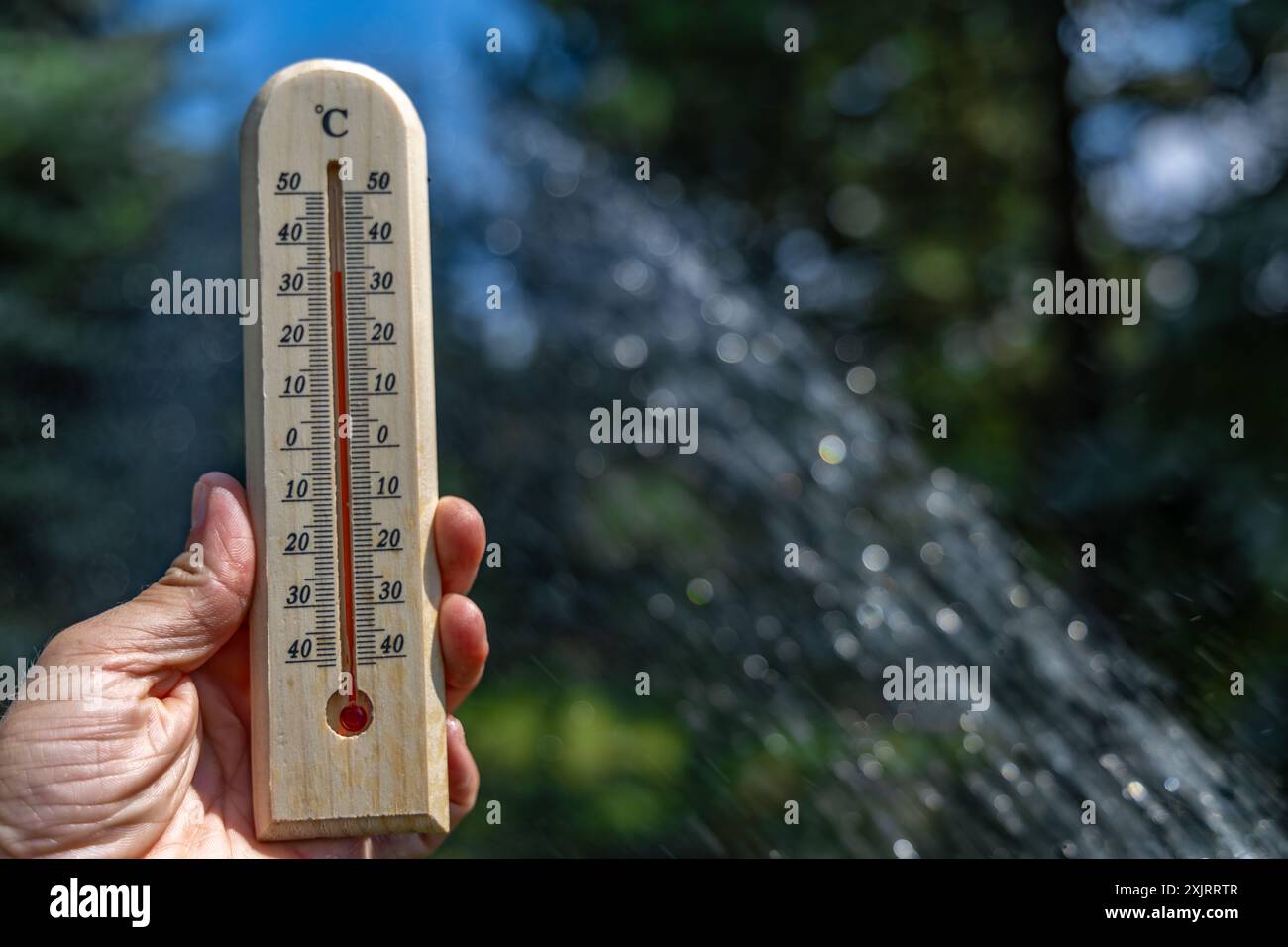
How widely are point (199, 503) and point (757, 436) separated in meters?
2.28

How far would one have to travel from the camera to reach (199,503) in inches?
50.9

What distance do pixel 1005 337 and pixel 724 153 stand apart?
51.2 inches

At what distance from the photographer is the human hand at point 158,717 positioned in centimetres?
126

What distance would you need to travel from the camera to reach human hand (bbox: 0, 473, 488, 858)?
4.13 ft

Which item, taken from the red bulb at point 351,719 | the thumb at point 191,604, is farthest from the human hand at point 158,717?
the red bulb at point 351,719

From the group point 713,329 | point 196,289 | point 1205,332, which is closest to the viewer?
point 196,289

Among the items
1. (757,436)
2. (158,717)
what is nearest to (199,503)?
(158,717)

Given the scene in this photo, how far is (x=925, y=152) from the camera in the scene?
429cm

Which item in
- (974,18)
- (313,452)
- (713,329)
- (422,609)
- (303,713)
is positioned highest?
(974,18)

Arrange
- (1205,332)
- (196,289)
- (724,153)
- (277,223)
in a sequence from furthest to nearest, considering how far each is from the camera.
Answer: (724,153) → (1205,332) → (196,289) → (277,223)

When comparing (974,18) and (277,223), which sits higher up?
(974,18)

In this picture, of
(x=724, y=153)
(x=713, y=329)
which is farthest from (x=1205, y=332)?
(x=724, y=153)

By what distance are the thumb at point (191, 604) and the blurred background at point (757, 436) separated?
6.38 feet

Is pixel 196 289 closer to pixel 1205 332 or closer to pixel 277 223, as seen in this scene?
pixel 277 223
